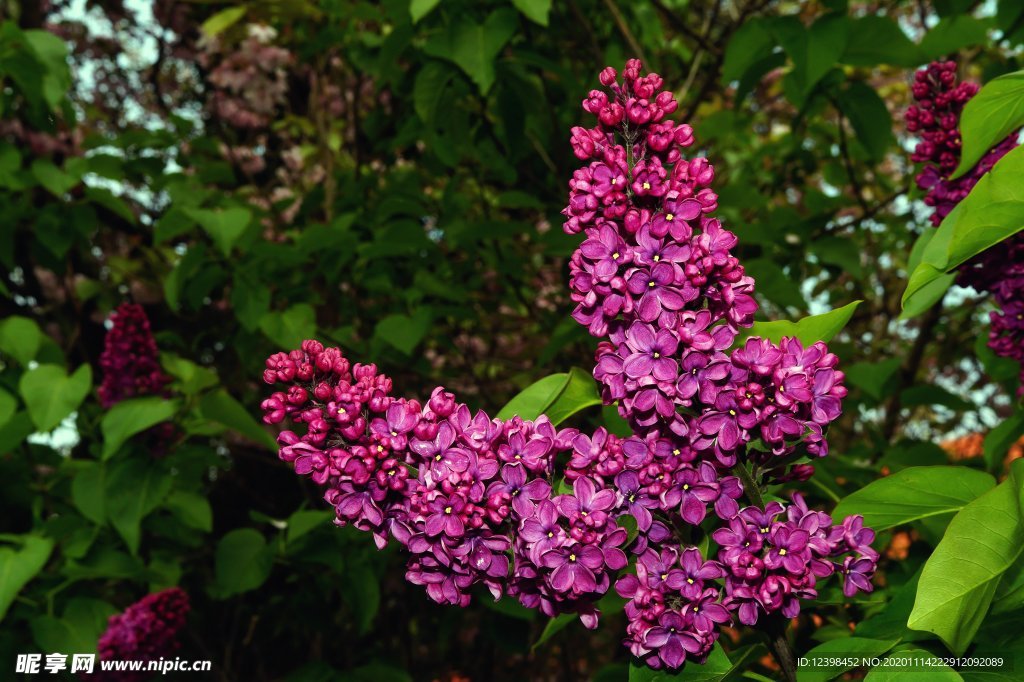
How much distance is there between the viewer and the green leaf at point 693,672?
1.12 metres

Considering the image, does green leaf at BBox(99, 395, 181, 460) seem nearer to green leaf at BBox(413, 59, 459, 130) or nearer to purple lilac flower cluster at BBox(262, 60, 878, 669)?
green leaf at BBox(413, 59, 459, 130)

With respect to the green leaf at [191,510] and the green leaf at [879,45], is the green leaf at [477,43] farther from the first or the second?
the green leaf at [191,510]

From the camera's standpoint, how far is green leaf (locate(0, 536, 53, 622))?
2.26 meters

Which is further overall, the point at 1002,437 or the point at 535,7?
the point at 535,7

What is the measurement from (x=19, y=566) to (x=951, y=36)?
291 cm

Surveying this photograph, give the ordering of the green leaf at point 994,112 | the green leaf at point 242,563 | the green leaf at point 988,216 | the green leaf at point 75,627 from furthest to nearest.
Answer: the green leaf at point 242,563 < the green leaf at point 75,627 < the green leaf at point 994,112 < the green leaf at point 988,216

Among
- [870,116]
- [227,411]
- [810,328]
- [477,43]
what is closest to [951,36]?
[870,116]

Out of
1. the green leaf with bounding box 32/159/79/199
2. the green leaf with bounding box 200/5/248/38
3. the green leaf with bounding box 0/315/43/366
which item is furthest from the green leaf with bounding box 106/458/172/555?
the green leaf with bounding box 200/5/248/38

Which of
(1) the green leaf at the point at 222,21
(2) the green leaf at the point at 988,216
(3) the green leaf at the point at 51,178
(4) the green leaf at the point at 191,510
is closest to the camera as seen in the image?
(2) the green leaf at the point at 988,216

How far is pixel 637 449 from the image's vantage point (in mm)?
1059

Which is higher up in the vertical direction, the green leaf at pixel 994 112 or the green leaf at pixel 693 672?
the green leaf at pixel 994 112

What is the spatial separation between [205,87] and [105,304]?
5.90 feet

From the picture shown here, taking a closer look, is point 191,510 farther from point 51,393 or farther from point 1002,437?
point 1002,437

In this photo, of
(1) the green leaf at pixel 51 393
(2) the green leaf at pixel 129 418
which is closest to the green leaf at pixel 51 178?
(1) the green leaf at pixel 51 393
